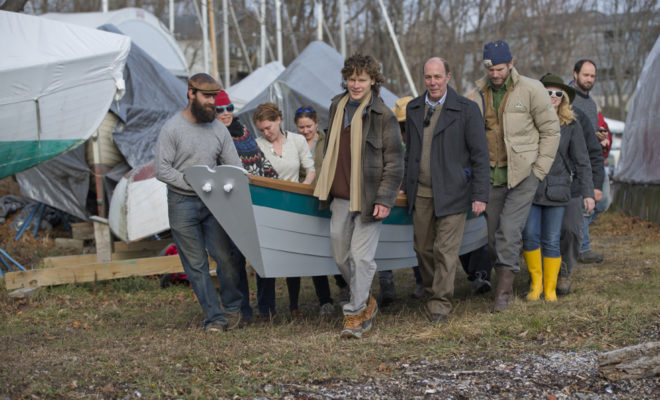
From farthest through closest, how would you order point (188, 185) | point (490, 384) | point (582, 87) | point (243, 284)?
1. point (582, 87)
2. point (243, 284)
3. point (188, 185)
4. point (490, 384)

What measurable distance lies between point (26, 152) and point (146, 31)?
386 inches

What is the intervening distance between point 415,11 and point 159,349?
88.0 feet

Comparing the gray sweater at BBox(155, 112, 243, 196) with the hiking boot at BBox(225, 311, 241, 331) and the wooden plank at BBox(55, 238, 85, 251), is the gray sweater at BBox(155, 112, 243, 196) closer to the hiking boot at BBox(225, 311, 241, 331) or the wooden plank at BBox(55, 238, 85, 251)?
the hiking boot at BBox(225, 311, 241, 331)

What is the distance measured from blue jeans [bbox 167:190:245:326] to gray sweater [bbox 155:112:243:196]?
0.45ft

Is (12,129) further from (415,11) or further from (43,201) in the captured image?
(415,11)

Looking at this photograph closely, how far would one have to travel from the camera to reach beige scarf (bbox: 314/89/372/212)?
5.28 meters

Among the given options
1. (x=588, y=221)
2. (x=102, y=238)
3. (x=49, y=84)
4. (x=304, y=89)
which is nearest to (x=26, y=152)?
(x=49, y=84)

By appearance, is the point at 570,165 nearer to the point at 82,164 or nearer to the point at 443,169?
the point at 443,169

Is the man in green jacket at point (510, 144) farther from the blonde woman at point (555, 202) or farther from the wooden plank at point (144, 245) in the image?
the wooden plank at point (144, 245)

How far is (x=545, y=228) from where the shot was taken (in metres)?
6.34

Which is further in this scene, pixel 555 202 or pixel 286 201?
pixel 555 202

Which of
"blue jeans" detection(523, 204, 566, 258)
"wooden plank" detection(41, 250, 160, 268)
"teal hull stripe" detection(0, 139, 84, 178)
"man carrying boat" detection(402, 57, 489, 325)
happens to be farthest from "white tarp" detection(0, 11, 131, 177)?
"blue jeans" detection(523, 204, 566, 258)

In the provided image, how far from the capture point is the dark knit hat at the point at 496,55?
588cm

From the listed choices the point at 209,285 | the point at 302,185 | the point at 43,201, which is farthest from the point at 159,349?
the point at 43,201
